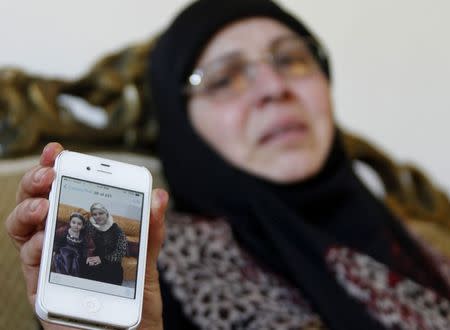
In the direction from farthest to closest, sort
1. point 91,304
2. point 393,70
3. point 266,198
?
point 393,70 < point 266,198 < point 91,304

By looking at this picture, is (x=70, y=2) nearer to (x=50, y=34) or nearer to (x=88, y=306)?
(x=50, y=34)

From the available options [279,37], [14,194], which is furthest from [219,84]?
[14,194]

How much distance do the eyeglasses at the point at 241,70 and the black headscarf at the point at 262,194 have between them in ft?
0.10

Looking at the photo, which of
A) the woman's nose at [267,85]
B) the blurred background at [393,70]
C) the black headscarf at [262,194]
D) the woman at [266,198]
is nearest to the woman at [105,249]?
the woman at [266,198]

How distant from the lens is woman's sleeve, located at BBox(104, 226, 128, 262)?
47 centimetres

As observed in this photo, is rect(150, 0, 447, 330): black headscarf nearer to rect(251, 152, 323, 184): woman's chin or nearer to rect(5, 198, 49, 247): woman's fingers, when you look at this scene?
rect(251, 152, 323, 184): woman's chin

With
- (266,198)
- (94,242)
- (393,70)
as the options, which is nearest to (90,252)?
(94,242)

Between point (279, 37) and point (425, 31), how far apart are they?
1.83 feet

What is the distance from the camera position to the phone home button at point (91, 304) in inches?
17.9

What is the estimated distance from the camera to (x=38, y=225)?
18.9 inches

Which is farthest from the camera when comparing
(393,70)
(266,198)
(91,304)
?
(393,70)

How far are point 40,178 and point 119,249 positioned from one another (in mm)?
67

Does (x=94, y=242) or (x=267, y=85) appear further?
(x=267, y=85)

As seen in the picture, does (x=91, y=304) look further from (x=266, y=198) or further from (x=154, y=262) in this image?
(x=266, y=198)
